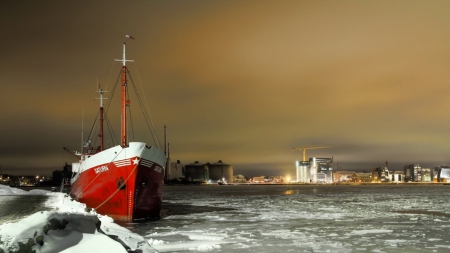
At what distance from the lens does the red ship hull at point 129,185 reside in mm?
22844

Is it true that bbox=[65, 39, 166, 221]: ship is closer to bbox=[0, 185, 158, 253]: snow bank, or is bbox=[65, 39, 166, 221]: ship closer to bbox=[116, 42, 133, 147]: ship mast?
bbox=[116, 42, 133, 147]: ship mast

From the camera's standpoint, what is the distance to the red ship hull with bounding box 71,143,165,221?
2284 centimetres

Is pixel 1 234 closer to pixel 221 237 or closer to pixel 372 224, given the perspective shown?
pixel 221 237

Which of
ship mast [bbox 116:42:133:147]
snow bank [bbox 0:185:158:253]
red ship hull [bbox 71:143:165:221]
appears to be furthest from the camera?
ship mast [bbox 116:42:133:147]

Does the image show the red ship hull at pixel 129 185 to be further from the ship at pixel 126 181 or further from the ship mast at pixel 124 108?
the ship mast at pixel 124 108

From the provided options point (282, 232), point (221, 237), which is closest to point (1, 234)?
point (221, 237)

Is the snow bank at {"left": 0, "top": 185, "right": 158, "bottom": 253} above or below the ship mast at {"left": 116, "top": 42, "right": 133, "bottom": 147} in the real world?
below

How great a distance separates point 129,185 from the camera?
2277 cm

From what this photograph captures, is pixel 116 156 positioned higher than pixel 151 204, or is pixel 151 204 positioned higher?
pixel 116 156

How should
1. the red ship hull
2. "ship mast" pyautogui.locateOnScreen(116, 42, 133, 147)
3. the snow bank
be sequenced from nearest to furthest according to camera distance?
the snow bank, the red ship hull, "ship mast" pyautogui.locateOnScreen(116, 42, 133, 147)

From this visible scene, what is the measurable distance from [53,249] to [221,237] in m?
7.11

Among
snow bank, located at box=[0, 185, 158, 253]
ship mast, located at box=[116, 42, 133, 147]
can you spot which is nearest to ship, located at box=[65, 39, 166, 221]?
ship mast, located at box=[116, 42, 133, 147]

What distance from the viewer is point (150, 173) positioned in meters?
24.1

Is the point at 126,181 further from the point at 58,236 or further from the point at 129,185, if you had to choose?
the point at 58,236
